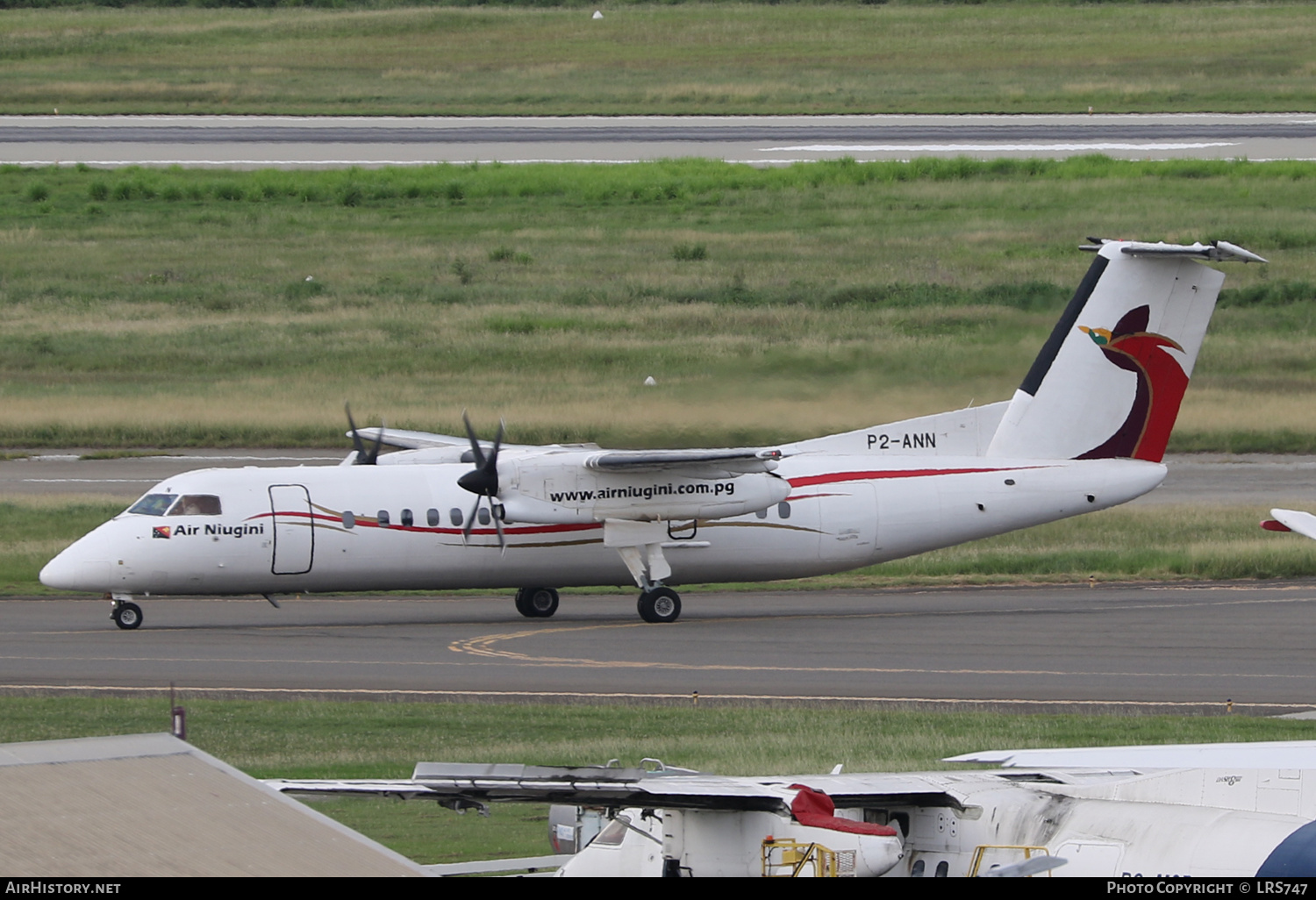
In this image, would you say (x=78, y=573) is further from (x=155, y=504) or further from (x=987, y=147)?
(x=987, y=147)

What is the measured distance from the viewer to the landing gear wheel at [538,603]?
29.1 meters

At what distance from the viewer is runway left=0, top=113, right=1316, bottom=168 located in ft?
236

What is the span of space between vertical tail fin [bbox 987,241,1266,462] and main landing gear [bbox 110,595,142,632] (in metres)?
14.2

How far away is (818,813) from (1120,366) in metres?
22.4

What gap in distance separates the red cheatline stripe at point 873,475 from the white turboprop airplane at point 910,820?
61.6 feet

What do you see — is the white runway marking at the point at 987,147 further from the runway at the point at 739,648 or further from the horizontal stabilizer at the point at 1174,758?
the horizontal stabilizer at the point at 1174,758

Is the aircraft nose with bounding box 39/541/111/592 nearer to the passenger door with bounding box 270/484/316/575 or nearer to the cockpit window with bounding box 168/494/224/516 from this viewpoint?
the cockpit window with bounding box 168/494/224/516

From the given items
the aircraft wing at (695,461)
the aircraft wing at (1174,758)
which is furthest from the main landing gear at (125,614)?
the aircraft wing at (1174,758)

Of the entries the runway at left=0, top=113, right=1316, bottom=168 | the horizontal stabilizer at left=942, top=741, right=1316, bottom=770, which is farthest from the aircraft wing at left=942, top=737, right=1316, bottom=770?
the runway at left=0, top=113, right=1316, bottom=168

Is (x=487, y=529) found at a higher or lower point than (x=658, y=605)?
higher

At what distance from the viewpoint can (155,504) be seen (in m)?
27.3

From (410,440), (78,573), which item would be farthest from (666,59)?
(78,573)

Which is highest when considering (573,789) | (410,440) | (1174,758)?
(410,440)

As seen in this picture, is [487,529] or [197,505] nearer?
[197,505]
